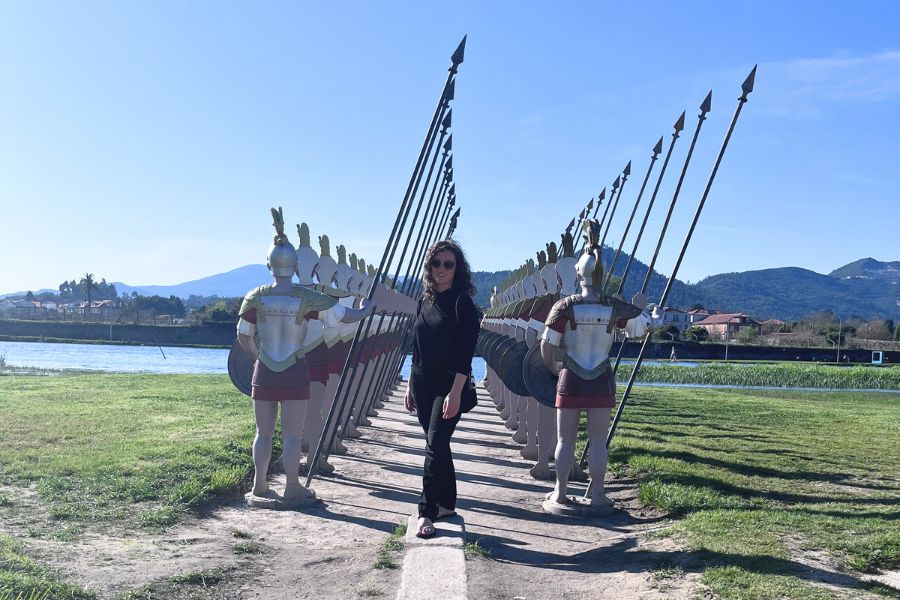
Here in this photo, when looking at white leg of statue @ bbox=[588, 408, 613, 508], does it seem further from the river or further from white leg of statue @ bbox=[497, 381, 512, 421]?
the river

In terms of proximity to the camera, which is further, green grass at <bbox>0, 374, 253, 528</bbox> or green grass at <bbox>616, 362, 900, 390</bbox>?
green grass at <bbox>616, 362, 900, 390</bbox>

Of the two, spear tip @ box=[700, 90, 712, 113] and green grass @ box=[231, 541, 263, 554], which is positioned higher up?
spear tip @ box=[700, 90, 712, 113]

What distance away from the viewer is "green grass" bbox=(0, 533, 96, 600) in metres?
4.08

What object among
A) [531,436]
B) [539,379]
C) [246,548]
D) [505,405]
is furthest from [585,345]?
[505,405]

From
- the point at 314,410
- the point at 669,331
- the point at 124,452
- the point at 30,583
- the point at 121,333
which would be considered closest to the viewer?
the point at 30,583

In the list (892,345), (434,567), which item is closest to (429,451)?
(434,567)

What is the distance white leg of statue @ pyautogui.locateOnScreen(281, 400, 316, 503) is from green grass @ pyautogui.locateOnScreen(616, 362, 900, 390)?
28864mm

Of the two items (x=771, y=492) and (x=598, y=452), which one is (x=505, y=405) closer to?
(x=771, y=492)

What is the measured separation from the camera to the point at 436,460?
567 centimetres

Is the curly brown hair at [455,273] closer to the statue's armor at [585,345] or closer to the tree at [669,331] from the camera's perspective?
the statue's armor at [585,345]

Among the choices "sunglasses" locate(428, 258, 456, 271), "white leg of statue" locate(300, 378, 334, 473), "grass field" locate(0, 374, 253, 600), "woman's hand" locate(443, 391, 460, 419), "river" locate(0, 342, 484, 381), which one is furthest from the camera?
"river" locate(0, 342, 484, 381)

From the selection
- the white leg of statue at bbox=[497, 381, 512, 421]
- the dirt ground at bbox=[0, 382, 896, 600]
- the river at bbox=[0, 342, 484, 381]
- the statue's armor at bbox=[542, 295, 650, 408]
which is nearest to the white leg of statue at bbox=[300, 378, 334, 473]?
the dirt ground at bbox=[0, 382, 896, 600]

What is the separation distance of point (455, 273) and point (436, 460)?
1267 millimetres

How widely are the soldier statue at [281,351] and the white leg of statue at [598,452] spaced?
86.5 inches
